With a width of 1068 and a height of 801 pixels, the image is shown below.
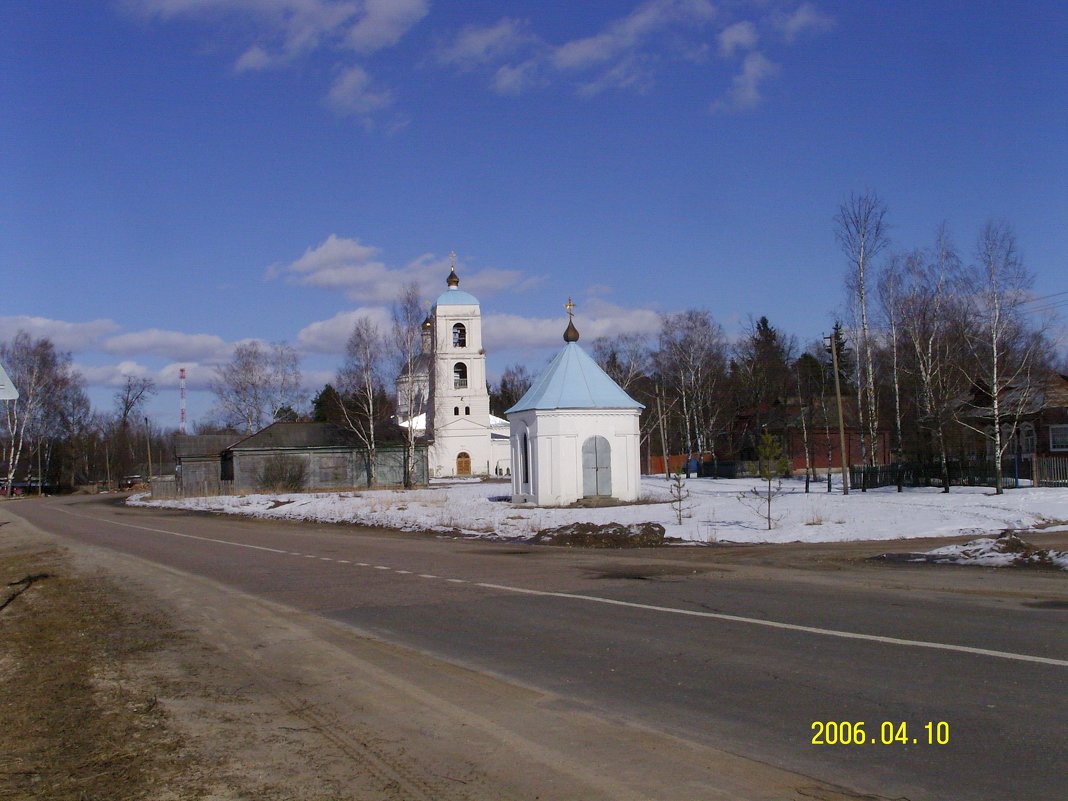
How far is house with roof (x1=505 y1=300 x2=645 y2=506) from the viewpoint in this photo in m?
34.8

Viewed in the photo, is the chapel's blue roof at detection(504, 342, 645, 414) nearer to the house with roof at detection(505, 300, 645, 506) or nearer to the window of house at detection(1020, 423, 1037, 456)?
the house with roof at detection(505, 300, 645, 506)

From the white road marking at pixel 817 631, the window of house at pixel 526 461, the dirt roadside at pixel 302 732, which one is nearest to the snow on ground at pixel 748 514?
the window of house at pixel 526 461

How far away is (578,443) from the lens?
35.0m

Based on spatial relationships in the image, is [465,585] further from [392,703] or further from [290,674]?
[392,703]

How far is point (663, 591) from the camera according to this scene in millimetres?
12773

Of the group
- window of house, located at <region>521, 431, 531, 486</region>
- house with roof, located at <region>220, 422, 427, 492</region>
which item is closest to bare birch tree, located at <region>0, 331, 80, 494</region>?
house with roof, located at <region>220, 422, 427, 492</region>

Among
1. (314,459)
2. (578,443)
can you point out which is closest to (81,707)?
(578,443)

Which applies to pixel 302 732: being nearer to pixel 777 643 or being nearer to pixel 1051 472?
pixel 777 643

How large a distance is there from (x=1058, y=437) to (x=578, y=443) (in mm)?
28939

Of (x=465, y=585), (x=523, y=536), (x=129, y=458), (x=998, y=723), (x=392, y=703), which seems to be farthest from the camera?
(x=129, y=458)

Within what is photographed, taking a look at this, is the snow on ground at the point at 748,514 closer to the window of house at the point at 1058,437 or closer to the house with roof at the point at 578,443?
the house with roof at the point at 578,443

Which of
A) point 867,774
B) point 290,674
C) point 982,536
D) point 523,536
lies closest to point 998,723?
point 867,774

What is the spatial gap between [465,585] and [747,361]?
64391mm

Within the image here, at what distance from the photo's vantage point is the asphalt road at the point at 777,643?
5.64 meters
